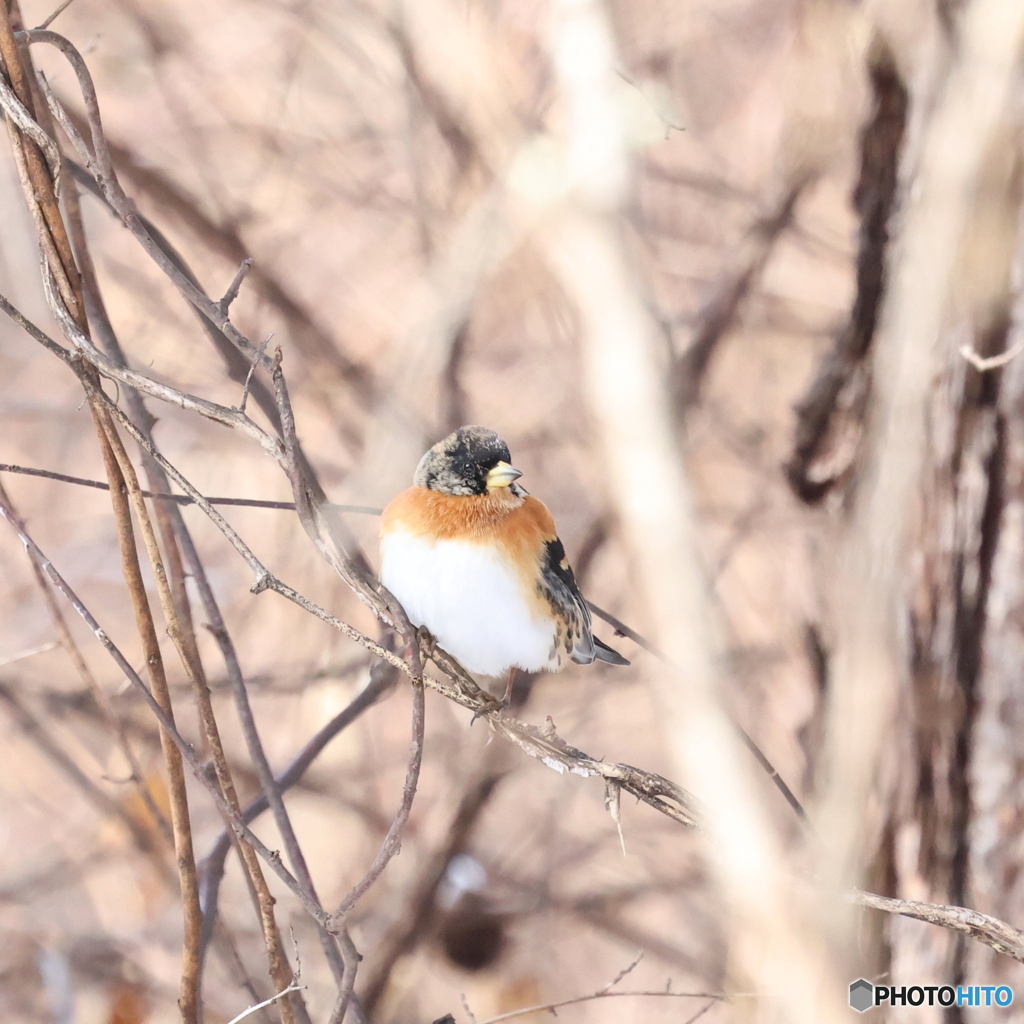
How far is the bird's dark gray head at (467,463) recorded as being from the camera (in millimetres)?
1256

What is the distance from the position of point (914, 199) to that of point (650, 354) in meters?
0.90

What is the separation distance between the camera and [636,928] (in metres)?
2.53

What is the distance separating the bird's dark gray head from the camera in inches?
49.4

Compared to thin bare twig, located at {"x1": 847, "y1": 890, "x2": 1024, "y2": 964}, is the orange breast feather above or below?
above

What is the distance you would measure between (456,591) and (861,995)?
1006mm

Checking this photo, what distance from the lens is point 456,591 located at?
1.24 m

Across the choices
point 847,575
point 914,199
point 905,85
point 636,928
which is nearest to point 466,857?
point 636,928

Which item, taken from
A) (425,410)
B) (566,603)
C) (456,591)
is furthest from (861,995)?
(425,410)

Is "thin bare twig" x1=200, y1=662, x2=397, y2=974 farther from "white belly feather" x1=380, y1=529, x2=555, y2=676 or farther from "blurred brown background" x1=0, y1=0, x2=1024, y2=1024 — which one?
"blurred brown background" x1=0, y1=0, x2=1024, y2=1024

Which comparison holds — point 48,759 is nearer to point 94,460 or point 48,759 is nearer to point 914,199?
point 94,460

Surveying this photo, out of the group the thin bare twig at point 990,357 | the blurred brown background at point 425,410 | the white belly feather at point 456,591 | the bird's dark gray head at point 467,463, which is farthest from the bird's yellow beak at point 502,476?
the thin bare twig at point 990,357

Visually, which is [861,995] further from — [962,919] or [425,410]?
[425,410]

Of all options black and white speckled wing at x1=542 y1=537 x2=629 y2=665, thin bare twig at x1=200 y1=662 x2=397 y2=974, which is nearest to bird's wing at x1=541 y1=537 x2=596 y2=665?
black and white speckled wing at x1=542 y1=537 x2=629 y2=665

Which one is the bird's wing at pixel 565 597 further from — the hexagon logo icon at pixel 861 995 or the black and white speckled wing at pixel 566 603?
the hexagon logo icon at pixel 861 995
